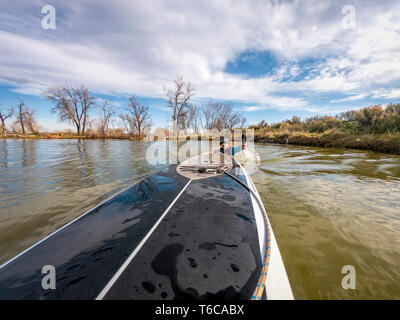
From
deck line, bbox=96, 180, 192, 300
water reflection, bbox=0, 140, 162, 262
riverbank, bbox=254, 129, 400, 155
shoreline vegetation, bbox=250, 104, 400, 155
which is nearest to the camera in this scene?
deck line, bbox=96, 180, 192, 300

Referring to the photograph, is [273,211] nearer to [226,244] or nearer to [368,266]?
[368,266]

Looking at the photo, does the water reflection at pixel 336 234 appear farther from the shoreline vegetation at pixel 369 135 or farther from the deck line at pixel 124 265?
the shoreline vegetation at pixel 369 135

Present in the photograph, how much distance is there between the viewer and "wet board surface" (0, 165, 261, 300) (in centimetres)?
101

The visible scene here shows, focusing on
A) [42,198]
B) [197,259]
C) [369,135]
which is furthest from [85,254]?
[369,135]

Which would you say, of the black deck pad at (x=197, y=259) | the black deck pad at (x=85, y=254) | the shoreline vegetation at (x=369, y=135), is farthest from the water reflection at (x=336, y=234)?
the shoreline vegetation at (x=369, y=135)

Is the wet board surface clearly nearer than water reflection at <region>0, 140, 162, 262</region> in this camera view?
Yes

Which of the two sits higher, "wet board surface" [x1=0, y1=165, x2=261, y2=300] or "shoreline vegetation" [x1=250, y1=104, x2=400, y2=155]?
"shoreline vegetation" [x1=250, y1=104, x2=400, y2=155]

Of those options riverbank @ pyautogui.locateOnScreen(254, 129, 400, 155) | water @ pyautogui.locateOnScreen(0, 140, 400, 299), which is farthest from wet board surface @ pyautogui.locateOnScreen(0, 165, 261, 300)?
riverbank @ pyautogui.locateOnScreen(254, 129, 400, 155)

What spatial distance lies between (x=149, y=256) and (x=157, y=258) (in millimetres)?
75

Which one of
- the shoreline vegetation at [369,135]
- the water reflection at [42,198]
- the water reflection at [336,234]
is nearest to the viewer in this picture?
the water reflection at [336,234]

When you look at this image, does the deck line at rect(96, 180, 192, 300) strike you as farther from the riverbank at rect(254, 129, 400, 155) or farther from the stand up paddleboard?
the riverbank at rect(254, 129, 400, 155)

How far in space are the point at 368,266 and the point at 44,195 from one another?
16.7 ft

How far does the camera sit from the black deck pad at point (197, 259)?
1000 millimetres
